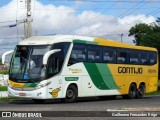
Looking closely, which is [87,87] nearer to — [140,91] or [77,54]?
[77,54]

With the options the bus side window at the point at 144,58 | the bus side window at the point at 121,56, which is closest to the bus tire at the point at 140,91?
the bus side window at the point at 144,58

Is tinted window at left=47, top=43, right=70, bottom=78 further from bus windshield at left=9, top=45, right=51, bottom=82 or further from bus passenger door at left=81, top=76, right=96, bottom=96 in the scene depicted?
bus passenger door at left=81, top=76, right=96, bottom=96

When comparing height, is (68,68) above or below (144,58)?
below

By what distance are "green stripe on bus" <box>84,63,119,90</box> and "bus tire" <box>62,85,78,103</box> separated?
60.2 inches

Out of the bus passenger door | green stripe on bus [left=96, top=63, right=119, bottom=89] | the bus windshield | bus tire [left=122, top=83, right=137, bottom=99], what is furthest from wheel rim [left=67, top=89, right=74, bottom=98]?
bus tire [left=122, top=83, right=137, bottom=99]

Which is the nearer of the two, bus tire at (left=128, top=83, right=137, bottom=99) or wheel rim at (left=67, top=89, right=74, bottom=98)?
wheel rim at (left=67, top=89, right=74, bottom=98)

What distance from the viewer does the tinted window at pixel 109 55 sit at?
24.9 meters

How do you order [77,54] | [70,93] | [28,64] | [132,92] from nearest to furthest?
[28,64] → [70,93] → [77,54] → [132,92]

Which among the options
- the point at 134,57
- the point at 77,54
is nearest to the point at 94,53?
the point at 77,54

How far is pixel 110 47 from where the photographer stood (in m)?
25.5

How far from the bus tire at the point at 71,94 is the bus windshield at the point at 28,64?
6.84 feet

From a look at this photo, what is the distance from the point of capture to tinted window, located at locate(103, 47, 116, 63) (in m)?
24.9

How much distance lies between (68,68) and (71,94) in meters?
1.40

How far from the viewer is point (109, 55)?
25281 millimetres
